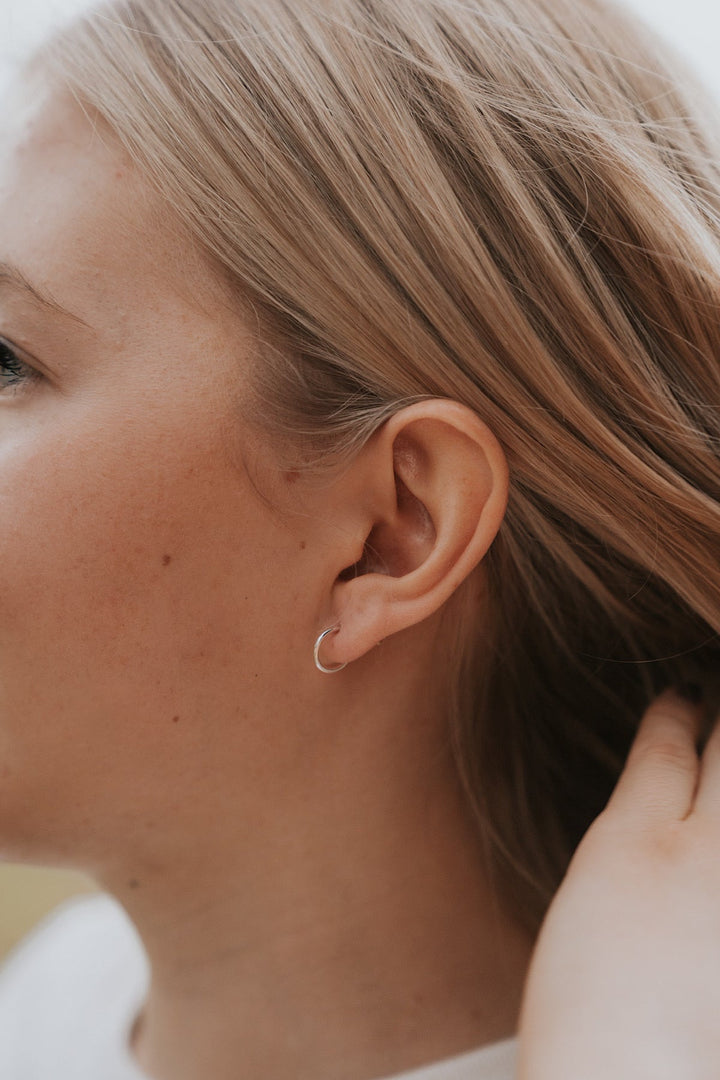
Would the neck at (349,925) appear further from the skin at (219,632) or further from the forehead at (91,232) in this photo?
the forehead at (91,232)

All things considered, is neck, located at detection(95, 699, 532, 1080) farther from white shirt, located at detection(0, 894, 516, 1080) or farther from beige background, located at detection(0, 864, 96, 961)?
beige background, located at detection(0, 864, 96, 961)

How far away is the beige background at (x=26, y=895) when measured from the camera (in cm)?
226

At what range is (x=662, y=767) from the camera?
91cm

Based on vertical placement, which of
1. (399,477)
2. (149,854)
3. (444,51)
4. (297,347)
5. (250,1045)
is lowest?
(250,1045)

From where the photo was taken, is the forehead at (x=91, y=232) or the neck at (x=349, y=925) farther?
the neck at (x=349, y=925)

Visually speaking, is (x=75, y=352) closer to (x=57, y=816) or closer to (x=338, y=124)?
(x=338, y=124)

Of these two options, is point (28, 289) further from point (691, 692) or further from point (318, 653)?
point (691, 692)

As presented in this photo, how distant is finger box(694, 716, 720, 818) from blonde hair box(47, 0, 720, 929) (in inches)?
4.5

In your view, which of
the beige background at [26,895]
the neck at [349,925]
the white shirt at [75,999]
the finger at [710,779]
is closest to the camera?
the finger at [710,779]

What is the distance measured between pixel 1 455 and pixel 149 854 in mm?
407

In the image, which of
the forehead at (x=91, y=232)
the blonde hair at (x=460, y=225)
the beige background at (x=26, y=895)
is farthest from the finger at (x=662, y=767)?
the beige background at (x=26, y=895)

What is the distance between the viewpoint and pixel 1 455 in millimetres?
880

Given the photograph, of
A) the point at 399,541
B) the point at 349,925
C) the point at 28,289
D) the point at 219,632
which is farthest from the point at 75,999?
the point at 28,289

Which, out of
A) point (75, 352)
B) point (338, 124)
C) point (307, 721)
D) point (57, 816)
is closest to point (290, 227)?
point (338, 124)
